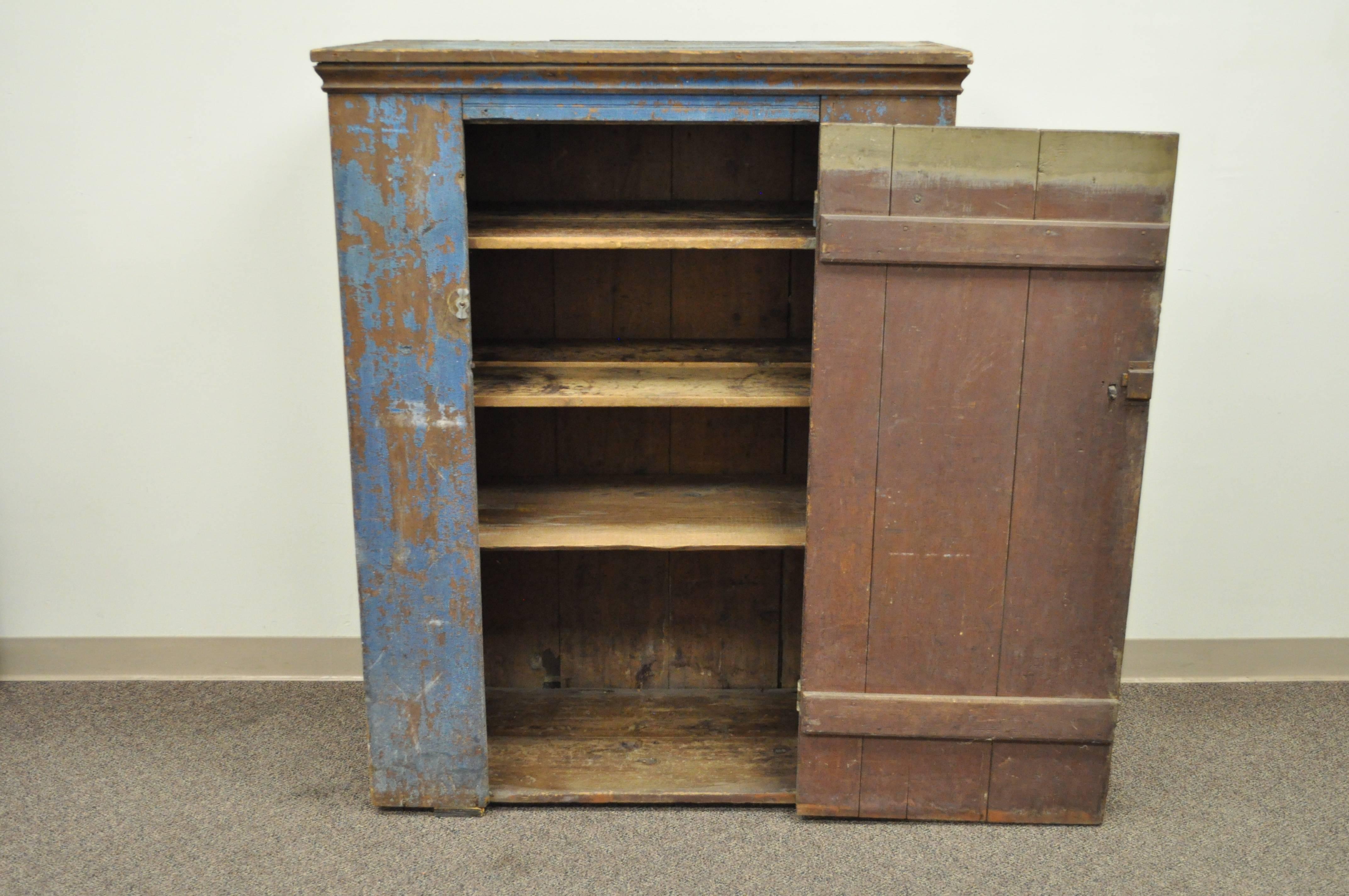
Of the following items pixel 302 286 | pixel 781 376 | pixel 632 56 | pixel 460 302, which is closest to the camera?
pixel 632 56

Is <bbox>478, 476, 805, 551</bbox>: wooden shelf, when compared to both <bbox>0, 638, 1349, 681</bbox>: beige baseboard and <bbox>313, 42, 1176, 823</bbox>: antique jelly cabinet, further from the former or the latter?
<bbox>0, 638, 1349, 681</bbox>: beige baseboard

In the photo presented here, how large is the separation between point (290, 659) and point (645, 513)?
127cm

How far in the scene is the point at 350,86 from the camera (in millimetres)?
2129

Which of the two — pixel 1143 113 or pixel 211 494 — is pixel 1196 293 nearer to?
pixel 1143 113

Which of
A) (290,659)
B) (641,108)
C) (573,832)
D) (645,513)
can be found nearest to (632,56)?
(641,108)

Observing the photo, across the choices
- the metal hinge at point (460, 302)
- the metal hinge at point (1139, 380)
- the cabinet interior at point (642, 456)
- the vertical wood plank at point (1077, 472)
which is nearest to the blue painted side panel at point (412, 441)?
the metal hinge at point (460, 302)

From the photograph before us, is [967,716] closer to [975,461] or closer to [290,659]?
[975,461]

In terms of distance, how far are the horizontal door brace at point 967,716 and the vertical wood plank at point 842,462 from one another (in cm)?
4

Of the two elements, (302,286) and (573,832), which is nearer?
(573,832)

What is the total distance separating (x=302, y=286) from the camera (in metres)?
2.89

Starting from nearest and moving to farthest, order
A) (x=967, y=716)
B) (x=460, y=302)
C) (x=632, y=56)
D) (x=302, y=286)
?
(x=632, y=56), (x=460, y=302), (x=967, y=716), (x=302, y=286)

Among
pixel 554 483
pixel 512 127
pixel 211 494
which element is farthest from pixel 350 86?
pixel 211 494

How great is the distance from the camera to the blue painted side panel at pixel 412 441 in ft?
7.13

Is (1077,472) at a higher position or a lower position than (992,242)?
lower
